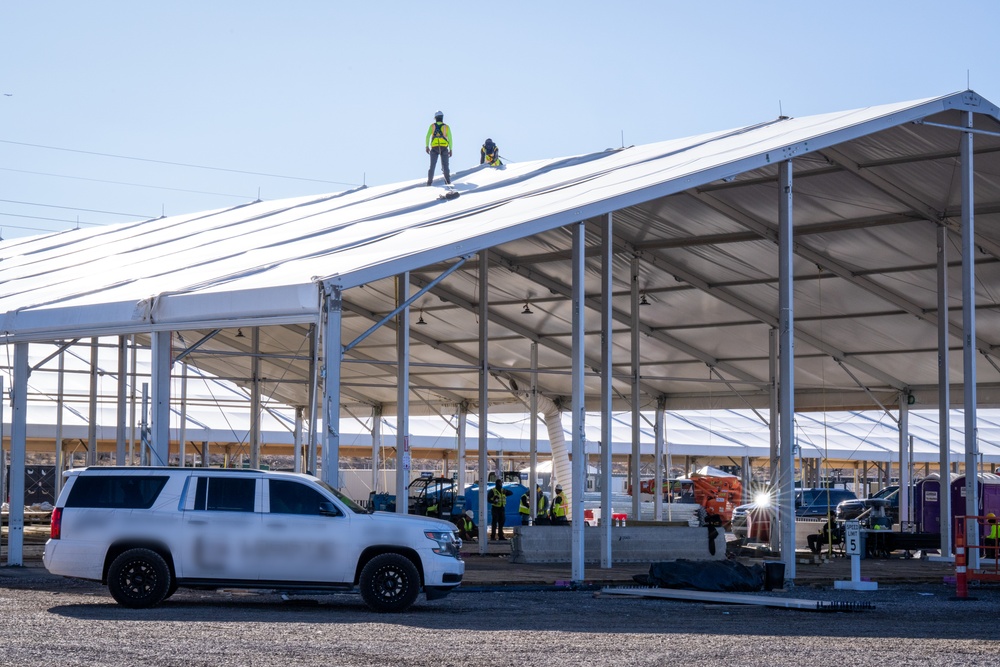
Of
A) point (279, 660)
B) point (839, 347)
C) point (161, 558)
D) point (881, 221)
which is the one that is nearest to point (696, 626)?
point (279, 660)

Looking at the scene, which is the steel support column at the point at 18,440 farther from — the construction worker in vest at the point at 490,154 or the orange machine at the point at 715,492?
the orange machine at the point at 715,492

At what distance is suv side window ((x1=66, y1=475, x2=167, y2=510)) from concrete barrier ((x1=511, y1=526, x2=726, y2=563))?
10.4m

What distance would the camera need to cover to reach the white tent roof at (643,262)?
63.3ft

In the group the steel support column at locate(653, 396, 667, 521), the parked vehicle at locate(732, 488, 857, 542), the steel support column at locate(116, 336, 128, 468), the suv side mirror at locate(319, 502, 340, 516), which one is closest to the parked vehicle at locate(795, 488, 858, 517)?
the parked vehicle at locate(732, 488, 857, 542)

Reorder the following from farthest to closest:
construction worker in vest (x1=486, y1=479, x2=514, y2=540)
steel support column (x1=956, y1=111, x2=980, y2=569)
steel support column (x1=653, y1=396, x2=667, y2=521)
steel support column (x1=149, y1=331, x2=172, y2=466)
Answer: steel support column (x1=653, y1=396, x2=667, y2=521)
construction worker in vest (x1=486, y1=479, x2=514, y2=540)
steel support column (x1=956, y1=111, x2=980, y2=569)
steel support column (x1=149, y1=331, x2=172, y2=466)

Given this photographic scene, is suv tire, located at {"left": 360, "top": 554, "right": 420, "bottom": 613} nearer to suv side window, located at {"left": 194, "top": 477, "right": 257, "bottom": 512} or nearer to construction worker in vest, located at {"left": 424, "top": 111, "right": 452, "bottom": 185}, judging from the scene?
suv side window, located at {"left": 194, "top": 477, "right": 257, "bottom": 512}

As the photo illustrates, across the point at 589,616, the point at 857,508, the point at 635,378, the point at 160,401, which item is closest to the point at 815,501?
the point at 857,508

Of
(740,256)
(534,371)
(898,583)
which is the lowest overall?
(898,583)

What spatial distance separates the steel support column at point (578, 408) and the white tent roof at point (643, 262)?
72 cm

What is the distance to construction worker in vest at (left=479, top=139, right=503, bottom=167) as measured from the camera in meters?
31.8

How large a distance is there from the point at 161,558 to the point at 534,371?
59.6ft

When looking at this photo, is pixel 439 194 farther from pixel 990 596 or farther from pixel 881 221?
pixel 990 596

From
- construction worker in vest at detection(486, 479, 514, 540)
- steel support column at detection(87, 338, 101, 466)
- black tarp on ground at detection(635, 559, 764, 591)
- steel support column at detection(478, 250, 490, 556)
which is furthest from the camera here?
construction worker in vest at detection(486, 479, 514, 540)

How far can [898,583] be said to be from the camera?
2114 centimetres
